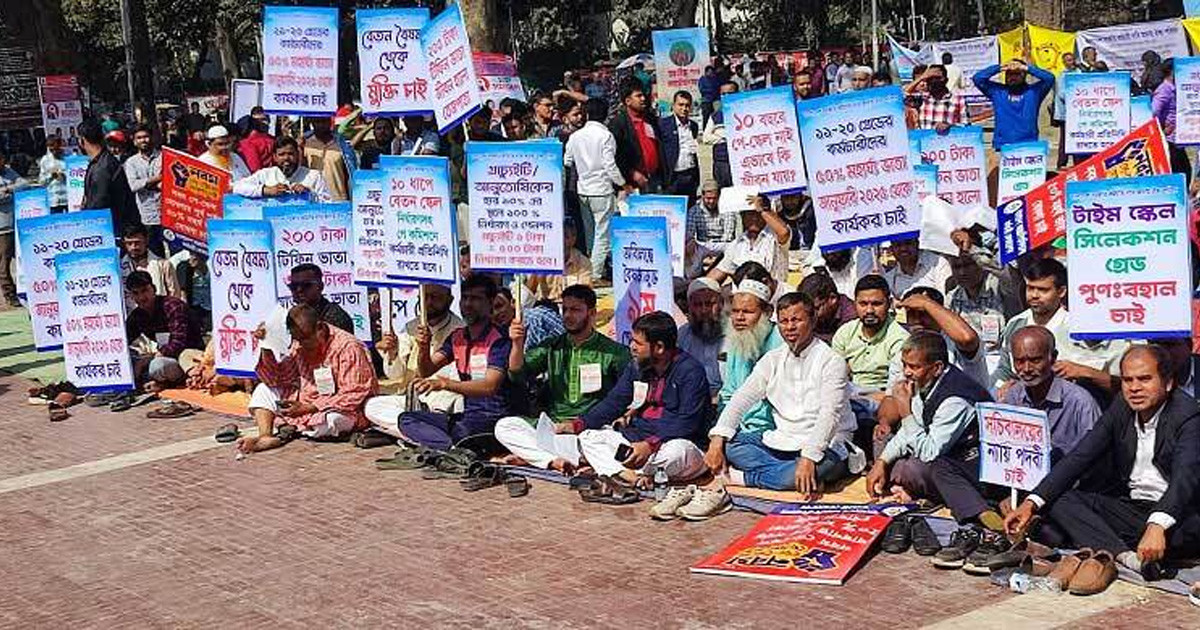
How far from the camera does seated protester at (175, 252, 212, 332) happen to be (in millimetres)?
15414

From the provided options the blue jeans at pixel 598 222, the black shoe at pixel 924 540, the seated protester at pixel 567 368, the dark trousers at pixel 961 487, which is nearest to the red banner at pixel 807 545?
the black shoe at pixel 924 540

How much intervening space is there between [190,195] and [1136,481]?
30.8 ft

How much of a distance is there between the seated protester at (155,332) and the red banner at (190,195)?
908mm

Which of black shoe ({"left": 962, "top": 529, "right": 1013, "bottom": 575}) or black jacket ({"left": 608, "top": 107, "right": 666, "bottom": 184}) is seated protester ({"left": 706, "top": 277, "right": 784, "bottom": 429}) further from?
black jacket ({"left": 608, "top": 107, "right": 666, "bottom": 184})

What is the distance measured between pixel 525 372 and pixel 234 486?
193cm

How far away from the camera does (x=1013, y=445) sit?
25.7 ft

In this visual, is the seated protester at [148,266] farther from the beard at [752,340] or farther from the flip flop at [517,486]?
the beard at [752,340]

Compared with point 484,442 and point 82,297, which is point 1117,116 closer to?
point 484,442

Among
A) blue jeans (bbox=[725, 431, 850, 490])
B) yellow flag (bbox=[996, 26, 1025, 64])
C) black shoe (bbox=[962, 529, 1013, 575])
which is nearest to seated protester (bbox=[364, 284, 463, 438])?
blue jeans (bbox=[725, 431, 850, 490])

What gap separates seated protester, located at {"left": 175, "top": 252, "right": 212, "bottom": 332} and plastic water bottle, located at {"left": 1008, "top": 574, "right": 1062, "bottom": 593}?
9.42 meters

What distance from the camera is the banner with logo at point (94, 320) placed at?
13.5m

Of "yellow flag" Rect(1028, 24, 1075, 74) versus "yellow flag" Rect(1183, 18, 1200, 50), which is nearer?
"yellow flag" Rect(1183, 18, 1200, 50)

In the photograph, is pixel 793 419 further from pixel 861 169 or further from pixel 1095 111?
pixel 1095 111

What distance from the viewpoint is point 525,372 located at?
35.2 ft
